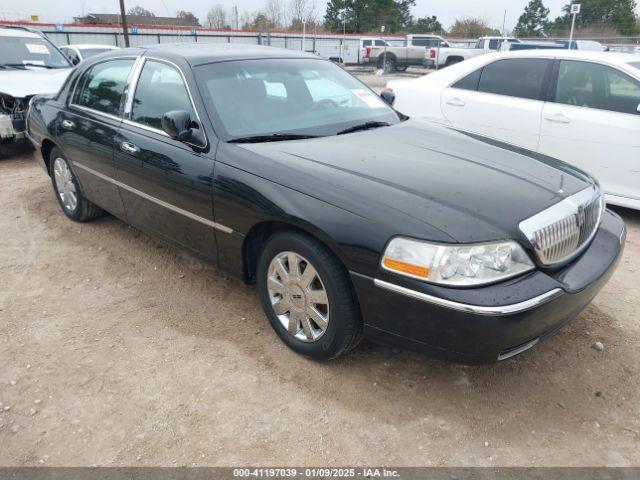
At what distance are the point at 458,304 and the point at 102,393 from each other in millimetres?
1837

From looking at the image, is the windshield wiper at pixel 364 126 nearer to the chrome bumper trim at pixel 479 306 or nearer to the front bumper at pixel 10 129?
the chrome bumper trim at pixel 479 306

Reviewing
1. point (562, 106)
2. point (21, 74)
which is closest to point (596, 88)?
point (562, 106)

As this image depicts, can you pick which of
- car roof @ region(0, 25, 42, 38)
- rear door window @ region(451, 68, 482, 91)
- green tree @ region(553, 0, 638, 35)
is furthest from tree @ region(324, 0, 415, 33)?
rear door window @ region(451, 68, 482, 91)

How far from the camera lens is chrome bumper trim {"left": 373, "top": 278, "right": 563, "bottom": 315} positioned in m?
2.16

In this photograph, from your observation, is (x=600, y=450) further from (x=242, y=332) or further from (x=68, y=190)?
(x=68, y=190)

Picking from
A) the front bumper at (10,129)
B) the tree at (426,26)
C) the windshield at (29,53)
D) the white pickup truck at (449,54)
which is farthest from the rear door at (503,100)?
the tree at (426,26)

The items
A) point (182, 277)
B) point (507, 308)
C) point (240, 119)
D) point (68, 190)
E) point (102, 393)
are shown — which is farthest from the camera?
point (68, 190)

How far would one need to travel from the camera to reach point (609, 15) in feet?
170

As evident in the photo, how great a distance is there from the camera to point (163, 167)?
333cm

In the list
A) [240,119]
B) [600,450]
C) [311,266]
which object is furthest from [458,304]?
[240,119]

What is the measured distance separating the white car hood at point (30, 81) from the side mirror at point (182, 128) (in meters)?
4.55

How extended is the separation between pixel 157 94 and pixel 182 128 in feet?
2.29

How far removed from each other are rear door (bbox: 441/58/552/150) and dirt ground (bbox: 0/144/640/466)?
2.30 meters

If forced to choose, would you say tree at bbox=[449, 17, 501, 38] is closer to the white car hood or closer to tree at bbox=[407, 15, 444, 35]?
tree at bbox=[407, 15, 444, 35]
